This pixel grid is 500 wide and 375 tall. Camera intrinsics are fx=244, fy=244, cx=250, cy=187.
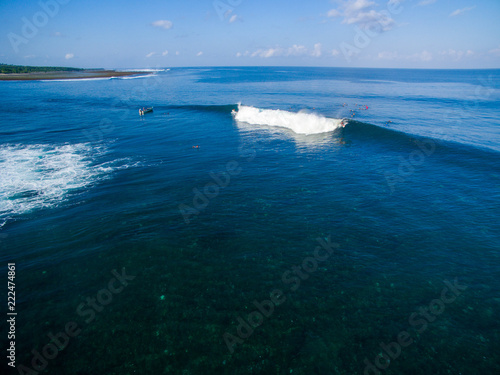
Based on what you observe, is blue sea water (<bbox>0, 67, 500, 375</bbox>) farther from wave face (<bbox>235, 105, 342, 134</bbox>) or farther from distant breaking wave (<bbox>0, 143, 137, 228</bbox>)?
wave face (<bbox>235, 105, 342, 134</bbox>)

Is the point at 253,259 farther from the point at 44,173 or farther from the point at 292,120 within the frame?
the point at 292,120

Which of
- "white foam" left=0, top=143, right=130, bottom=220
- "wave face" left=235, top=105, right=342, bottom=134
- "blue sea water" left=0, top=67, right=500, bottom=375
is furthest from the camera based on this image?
"wave face" left=235, top=105, right=342, bottom=134

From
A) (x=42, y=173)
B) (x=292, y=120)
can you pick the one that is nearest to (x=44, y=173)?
(x=42, y=173)

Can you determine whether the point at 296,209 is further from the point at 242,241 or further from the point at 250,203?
the point at 242,241

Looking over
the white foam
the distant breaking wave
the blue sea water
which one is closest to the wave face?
the blue sea water

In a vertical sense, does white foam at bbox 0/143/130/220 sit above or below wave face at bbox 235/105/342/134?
below

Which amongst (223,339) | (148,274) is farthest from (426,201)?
(148,274)

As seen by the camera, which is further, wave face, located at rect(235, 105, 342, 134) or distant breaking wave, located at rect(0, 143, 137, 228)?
wave face, located at rect(235, 105, 342, 134)
